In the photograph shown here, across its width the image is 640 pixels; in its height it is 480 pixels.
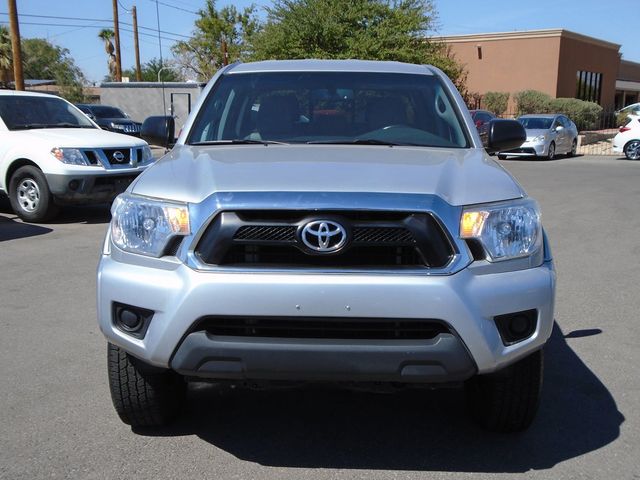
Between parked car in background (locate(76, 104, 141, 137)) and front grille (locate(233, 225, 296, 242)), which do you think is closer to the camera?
front grille (locate(233, 225, 296, 242))

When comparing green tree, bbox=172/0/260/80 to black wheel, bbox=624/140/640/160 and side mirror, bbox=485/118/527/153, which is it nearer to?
black wheel, bbox=624/140/640/160

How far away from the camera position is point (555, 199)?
42.5ft

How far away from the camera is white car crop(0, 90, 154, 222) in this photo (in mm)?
9578

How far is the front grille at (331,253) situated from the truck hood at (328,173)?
118 millimetres

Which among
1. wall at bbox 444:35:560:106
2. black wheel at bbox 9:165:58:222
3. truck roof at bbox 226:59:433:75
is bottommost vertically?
black wheel at bbox 9:165:58:222

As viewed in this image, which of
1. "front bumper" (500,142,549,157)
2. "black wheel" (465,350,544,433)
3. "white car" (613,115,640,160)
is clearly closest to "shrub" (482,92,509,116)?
"white car" (613,115,640,160)

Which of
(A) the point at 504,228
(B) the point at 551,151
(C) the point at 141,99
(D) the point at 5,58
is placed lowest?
(B) the point at 551,151

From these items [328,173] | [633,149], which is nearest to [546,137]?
[633,149]

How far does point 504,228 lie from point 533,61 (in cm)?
3567

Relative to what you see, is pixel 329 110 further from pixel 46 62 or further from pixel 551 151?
pixel 46 62

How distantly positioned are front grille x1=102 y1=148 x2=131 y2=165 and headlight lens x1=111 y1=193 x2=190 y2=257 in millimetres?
7112

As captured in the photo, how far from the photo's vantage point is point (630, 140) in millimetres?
22672

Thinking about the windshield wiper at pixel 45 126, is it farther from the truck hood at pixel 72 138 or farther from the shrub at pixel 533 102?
the shrub at pixel 533 102

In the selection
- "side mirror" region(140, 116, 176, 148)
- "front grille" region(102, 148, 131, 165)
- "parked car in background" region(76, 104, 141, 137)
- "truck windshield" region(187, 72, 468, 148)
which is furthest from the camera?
"parked car in background" region(76, 104, 141, 137)
